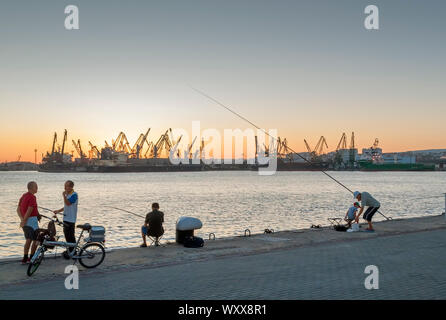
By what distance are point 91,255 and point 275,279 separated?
157 inches

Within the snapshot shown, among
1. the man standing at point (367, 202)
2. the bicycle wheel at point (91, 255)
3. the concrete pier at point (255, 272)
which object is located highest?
the man standing at point (367, 202)

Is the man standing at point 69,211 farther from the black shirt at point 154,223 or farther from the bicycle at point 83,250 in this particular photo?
the black shirt at point 154,223

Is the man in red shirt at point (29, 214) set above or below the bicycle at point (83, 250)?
above

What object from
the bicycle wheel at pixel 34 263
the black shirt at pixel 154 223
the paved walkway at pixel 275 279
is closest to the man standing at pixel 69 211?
the bicycle wheel at pixel 34 263

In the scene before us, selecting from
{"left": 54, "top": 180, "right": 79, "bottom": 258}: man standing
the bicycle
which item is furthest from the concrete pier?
{"left": 54, "top": 180, "right": 79, "bottom": 258}: man standing

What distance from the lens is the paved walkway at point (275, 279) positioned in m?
7.73

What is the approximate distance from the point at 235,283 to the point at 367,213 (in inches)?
355

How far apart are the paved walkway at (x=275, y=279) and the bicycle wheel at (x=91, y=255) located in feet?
2.08

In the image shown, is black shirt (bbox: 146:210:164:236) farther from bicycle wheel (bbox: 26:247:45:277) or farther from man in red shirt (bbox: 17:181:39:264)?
bicycle wheel (bbox: 26:247:45:277)

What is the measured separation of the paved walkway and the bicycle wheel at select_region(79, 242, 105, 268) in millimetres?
634

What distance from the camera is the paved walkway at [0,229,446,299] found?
7734 mm

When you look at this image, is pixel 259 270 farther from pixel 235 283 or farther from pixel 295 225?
pixel 295 225
